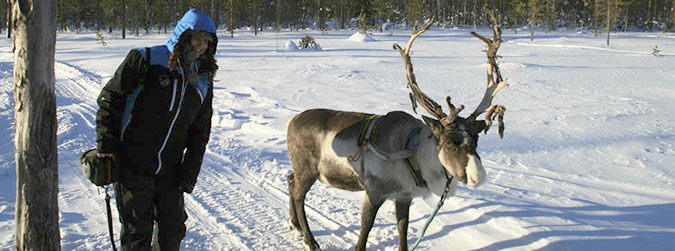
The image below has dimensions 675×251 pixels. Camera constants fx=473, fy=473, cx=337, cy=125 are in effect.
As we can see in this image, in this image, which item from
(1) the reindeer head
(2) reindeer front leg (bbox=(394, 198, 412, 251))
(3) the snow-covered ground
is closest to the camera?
(1) the reindeer head

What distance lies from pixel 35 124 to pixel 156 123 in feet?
2.32

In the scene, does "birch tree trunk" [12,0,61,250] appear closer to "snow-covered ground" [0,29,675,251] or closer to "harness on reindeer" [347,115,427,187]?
"snow-covered ground" [0,29,675,251]

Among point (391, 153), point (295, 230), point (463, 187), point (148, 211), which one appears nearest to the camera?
point (148, 211)

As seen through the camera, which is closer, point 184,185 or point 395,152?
point 184,185

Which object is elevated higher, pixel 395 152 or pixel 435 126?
pixel 435 126

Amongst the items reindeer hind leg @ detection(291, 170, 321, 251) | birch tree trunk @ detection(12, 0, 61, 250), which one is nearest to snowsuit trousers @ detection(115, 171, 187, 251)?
birch tree trunk @ detection(12, 0, 61, 250)

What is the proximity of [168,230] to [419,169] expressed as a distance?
1.92 metres

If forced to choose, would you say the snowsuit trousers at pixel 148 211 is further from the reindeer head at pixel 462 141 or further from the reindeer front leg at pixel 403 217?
the reindeer head at pixel 462 141

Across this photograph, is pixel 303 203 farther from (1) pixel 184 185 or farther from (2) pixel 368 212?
(1) pixel 184 185

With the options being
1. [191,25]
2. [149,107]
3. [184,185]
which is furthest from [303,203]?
[191,25]

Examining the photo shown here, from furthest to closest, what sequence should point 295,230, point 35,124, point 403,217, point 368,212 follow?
point 295,230 < point 403,217 < point 368,212 < point 35,124

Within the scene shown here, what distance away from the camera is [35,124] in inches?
114

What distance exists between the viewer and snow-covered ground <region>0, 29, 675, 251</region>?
14.7 ft

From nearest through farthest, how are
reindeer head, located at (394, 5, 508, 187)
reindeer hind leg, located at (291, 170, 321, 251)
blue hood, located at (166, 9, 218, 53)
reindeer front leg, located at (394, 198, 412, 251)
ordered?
blue hood, located at (166, 9, 218, 53) → reindeer head, located at (394, 5, 508, 187) → reindeer front leg, located at (394, 198, 412, 251) → reindeer hind leg, located at (291, 170, 321, 251)
